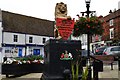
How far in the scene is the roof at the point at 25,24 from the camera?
57000 mm

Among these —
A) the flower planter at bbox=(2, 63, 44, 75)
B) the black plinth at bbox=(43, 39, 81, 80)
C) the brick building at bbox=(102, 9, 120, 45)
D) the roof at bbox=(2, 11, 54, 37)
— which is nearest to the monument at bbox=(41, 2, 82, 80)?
the black plinth at bbox=(43, 39, 81, 80)

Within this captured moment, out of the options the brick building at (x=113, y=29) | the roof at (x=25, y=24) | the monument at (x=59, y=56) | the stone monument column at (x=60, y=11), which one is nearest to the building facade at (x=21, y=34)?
the roof at (x=25, y=24)

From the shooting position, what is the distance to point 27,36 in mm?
59500

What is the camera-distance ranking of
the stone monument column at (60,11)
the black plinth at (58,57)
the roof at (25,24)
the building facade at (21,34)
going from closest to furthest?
the black plinth at (58,57), the stone monument column at (60,11), the building facade at (21,34), the roof at (25,24)

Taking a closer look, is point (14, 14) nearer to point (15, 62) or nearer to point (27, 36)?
point (27, 36)

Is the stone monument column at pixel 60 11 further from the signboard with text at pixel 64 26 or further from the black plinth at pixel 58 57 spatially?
the black plinth at pixel 58 57

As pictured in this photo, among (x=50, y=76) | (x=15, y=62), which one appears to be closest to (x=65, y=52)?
(x=50, y=76)

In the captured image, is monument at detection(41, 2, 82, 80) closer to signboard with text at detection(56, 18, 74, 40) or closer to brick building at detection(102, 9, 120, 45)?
signboard with text at detection(56, 18, 74, 40)

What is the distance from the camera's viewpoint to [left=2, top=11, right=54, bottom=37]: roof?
57.0 meters

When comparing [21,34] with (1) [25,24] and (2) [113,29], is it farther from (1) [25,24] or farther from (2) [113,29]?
(2) [113,29]

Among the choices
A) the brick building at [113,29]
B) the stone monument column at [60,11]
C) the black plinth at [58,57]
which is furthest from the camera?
the brick building at [113,29]

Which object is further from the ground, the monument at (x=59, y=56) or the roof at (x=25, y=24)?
the roof at (x=25, y=24)

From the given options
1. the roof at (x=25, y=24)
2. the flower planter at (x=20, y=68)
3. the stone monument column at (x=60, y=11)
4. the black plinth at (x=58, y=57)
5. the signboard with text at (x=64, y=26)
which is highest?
the roof at (x=25, y=24)

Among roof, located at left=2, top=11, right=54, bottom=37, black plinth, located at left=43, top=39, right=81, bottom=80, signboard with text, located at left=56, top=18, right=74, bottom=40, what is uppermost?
roof, located at left=2, top=11, right=54, bottom=37
